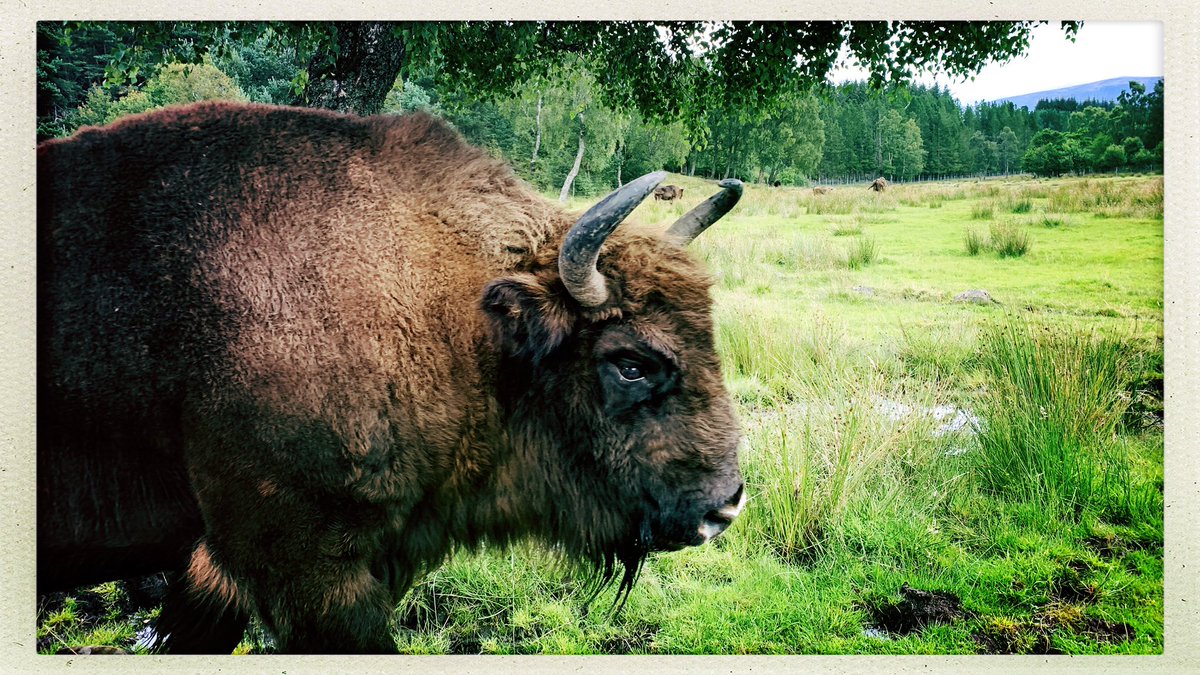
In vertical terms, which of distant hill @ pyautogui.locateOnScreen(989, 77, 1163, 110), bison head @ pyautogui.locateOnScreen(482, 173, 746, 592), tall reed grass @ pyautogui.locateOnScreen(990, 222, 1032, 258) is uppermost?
distant hill @ pyautogui.locateOnScreen(989, 77, 1163, 110)

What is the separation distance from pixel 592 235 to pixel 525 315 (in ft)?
1.06

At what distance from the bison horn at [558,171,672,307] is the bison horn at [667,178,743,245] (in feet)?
1.22

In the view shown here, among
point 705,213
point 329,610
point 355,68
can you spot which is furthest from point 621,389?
point 355,68

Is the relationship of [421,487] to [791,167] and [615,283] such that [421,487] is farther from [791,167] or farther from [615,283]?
[791,167]

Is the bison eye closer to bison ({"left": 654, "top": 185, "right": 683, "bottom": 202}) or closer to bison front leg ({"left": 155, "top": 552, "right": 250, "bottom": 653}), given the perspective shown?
bison ({"left": 654, "top": 185, "right": 683, "bottom": 202})

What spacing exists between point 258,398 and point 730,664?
1.97m

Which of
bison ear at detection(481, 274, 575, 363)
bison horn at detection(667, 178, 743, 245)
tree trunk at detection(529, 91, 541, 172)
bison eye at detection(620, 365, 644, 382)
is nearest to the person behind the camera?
bison ear at detection(481, 274, 575, 363)

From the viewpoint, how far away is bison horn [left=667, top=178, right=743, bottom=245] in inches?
105

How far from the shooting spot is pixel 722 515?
7.94 feet

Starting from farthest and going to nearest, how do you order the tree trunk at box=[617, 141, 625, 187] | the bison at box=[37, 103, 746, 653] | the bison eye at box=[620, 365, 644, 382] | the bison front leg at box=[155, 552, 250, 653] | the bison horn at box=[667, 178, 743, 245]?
the tree trunk at box=[617, 141, 625, 187]
the bison front leg at box=[155, 552, 250, 653]
the bison horn at box=[667, 178, 743, 245]
the bison eye at box=[620, 365, 644, 382]
the bison at box=[37, 103, 746, 653]

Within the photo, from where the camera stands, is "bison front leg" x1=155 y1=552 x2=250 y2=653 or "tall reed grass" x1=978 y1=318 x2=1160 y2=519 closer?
"bison front leg" x1=155 y1=552 x2=250 y2=653

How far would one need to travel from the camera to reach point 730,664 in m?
3.02

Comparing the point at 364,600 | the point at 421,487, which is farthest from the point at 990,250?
the point at 364,600

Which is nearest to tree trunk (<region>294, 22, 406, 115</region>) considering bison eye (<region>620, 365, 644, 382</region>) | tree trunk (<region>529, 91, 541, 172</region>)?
tree trunk (<region>529, 91, 541, 172</region>)
